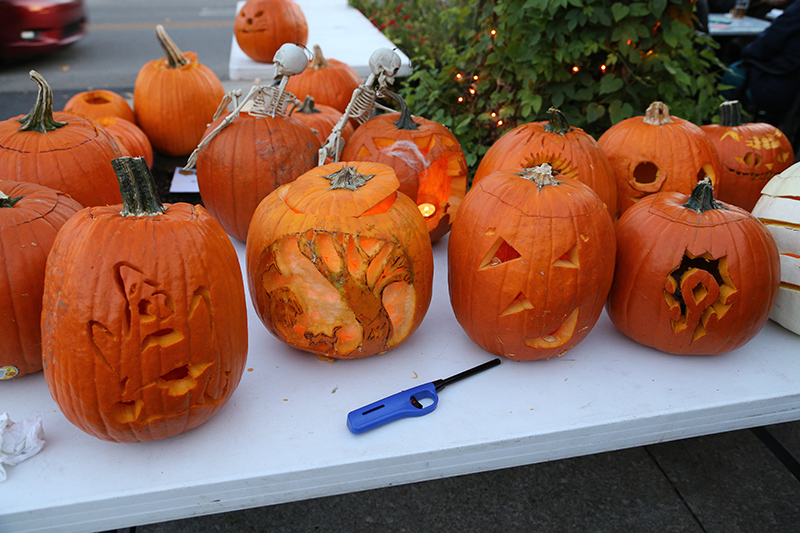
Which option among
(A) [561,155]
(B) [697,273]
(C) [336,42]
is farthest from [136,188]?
(C) [336,42]

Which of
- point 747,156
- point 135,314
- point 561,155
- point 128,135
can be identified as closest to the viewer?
point 135,314

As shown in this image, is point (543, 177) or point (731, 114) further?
point (731, 114)

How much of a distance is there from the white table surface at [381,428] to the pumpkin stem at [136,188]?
56 centimetres

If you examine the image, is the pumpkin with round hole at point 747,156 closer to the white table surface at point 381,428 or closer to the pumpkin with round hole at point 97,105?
the white table surface at point 381,428

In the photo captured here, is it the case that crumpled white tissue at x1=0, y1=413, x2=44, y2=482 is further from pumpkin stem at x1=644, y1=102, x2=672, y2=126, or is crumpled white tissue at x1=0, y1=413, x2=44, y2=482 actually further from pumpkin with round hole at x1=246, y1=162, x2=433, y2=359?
pumpkin stem at x1=644, y1=102, x2=672, y2=126

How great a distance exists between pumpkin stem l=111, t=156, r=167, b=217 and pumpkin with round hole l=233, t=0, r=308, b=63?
10.3 ft

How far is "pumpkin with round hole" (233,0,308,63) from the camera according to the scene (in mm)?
4055

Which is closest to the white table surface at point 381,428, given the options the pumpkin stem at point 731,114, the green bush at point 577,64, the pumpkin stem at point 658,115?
the pumpkin stem at point 658,115

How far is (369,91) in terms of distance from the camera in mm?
2115

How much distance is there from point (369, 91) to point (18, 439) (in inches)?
61.2

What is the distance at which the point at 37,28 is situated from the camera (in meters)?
7.65

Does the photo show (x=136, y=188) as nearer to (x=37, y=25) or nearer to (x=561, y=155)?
(x=561, y=155)

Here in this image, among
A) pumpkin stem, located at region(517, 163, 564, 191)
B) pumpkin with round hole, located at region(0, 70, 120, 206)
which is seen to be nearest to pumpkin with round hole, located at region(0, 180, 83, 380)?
pumpkin with round hole, located at region(0, 70, 120, 206)

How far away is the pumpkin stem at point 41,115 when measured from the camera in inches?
69.7
